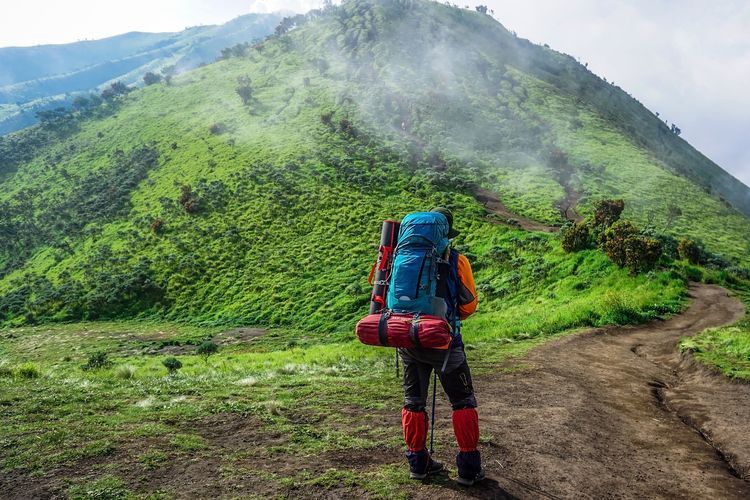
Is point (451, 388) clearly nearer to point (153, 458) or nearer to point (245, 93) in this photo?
point (153, 458)

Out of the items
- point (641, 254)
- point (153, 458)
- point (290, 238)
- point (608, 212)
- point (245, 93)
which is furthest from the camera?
point (245, 93)

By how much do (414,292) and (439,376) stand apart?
99 cm

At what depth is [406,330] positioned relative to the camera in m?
4.97

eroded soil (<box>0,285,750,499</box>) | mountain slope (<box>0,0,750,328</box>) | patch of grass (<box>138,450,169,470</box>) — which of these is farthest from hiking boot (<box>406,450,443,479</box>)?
mountain slope (<box>0,0,750,328</box>)

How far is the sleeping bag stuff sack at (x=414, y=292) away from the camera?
4980mm

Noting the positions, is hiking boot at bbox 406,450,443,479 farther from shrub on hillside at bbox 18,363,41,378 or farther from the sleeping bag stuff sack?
shrub on hillside at bbox 18,363,41,378

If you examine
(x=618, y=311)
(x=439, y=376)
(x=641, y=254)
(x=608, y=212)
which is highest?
(x=439, y=376)

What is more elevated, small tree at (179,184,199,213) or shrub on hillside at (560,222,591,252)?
small tree at (179,184,199,213)

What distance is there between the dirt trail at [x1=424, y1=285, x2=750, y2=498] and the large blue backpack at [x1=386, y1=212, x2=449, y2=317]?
2.04m

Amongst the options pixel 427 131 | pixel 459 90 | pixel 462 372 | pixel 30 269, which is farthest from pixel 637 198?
pixel 30 269

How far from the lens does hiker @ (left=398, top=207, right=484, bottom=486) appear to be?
204 inches

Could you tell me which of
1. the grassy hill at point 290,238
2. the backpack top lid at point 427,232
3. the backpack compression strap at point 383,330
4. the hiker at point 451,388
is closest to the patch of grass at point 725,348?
the grassy hill at point 290,238

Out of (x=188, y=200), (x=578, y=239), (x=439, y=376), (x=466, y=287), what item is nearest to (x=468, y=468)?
(x=439, y=376)

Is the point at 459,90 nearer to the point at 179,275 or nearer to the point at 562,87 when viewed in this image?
the point at 562,87
